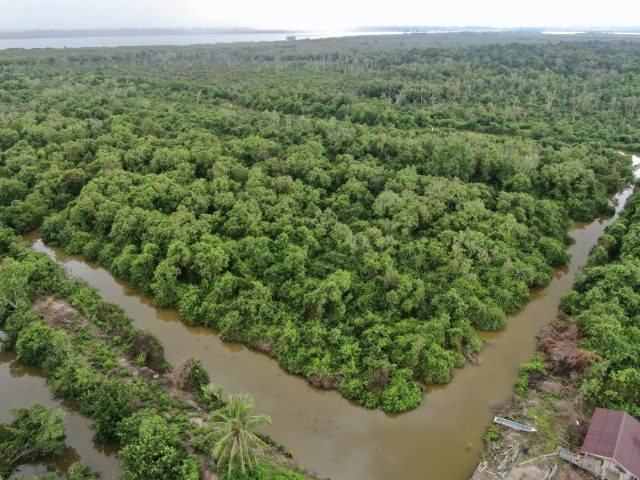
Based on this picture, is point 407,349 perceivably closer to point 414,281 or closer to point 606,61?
point 414,281

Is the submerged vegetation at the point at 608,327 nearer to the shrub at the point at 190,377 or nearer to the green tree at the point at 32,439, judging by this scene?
the shrub at the point at 190,377

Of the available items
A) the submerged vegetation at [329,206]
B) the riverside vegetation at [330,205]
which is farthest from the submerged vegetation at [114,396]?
the riverside vegetation at [330,205]

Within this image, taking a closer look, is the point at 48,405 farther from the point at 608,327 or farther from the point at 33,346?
the point at 608,327

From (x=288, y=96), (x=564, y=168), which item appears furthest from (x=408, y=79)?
(x=564, y=168)

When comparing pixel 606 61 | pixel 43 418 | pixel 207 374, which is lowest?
pixel 207 374

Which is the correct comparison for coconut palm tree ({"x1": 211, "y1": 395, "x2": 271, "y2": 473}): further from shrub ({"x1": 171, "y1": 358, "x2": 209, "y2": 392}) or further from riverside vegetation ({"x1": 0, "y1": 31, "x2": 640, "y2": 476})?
riverside vegetation ({"x1": 0, "y1": 31, "x2": 640, "y2": 476})

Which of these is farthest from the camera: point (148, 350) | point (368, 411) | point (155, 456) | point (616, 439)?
point (148, 350)

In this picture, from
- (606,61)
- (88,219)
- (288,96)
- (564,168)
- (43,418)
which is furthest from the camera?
(606,61)

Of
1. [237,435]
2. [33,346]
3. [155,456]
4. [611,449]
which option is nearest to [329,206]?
[33,346]
